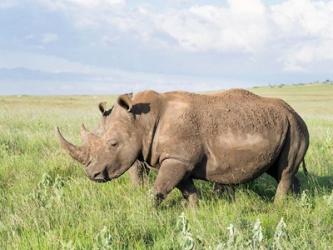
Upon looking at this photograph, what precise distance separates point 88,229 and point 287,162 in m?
3.04

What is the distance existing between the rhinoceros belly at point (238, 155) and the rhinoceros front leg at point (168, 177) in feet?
1.37

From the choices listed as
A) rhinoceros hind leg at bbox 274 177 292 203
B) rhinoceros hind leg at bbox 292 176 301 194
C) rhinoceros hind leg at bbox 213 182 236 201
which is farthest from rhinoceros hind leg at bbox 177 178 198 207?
rhinoceros hind leg at bbox 292 176 301 194

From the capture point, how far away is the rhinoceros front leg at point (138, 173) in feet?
29.4

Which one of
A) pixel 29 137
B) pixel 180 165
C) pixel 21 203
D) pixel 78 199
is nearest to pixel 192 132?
pixel 180 165

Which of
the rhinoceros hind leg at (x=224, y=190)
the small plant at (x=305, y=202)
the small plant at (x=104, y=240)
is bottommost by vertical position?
the rhinoceros hind leg at (x=224, y=190)

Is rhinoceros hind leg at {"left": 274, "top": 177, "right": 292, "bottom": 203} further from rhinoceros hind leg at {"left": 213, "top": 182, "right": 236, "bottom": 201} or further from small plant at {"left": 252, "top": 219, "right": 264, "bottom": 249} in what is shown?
small plant at {"left": 252, "top": 219, "right": 264, "bottom": 249}

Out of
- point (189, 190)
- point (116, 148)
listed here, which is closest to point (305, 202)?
point (189, 190)

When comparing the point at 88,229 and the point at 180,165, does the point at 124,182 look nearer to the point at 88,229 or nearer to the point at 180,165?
the point at 180,165

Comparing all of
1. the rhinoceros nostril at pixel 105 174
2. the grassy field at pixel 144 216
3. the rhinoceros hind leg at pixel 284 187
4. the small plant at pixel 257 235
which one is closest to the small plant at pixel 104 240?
the grassy field at pixel 144 216

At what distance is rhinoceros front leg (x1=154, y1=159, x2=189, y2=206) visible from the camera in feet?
23.9

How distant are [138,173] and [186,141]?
6.14ft

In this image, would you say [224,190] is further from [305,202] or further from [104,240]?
[104,240]

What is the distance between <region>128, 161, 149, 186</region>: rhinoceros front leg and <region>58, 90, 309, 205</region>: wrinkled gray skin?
1313mm

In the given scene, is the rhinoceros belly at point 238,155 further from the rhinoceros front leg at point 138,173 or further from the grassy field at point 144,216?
the rhinoceros front leg at point 138,173
